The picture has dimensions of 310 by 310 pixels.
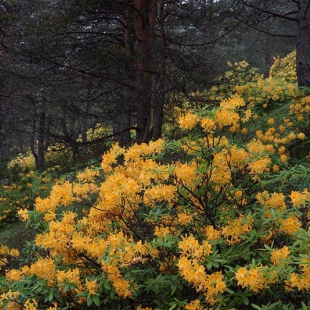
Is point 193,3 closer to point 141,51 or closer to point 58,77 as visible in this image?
point 141,51

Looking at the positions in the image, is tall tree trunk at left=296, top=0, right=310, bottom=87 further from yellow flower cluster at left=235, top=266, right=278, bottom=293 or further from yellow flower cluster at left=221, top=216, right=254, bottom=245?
yellow flower cluster at left=235, top=266, right=278, bottom=293

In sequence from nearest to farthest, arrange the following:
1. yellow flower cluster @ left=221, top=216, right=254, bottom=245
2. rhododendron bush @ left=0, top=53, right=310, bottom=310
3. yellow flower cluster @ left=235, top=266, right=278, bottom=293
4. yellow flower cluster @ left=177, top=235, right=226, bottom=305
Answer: yellow flower cluster @ left=235, top=266, right=278, bottom=293 → yellow flower cluster @ left=177, top=235, right=226, bottom=305 → rhododendron bush @ left=0, top=53, right=310, bottom=310 → yellow flower cluster @ left=221, top=216, right=254, bottom=245

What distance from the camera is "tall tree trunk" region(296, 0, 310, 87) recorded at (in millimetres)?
9086

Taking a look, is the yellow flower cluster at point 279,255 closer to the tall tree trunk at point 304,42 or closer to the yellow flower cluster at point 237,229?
the yellow flower cluster at point 237,229

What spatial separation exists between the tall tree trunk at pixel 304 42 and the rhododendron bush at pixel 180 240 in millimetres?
6541

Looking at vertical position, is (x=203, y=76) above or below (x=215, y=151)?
above

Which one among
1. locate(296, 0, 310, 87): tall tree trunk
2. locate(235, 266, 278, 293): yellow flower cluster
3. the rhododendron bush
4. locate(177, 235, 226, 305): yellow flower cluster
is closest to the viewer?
locate(235, 266, 278, 293): yellow flower cluster

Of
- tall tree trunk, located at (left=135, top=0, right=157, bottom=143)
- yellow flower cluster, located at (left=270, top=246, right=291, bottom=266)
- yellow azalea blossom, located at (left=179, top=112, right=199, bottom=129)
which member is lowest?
yellow flower cluster, located at (left=270, top=246, right=291, bottom=266)

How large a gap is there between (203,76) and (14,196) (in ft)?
26.0

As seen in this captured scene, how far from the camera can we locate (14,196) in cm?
1255

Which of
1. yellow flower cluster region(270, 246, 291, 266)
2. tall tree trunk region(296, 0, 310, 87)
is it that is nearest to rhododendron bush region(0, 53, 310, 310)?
yellow flower cluster region(270, 246, 291, 266)

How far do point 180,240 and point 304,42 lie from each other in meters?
7.74

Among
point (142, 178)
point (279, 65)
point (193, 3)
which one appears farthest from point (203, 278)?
point (279, 65)

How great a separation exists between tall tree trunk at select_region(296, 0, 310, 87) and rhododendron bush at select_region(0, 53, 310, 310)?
6.54m
